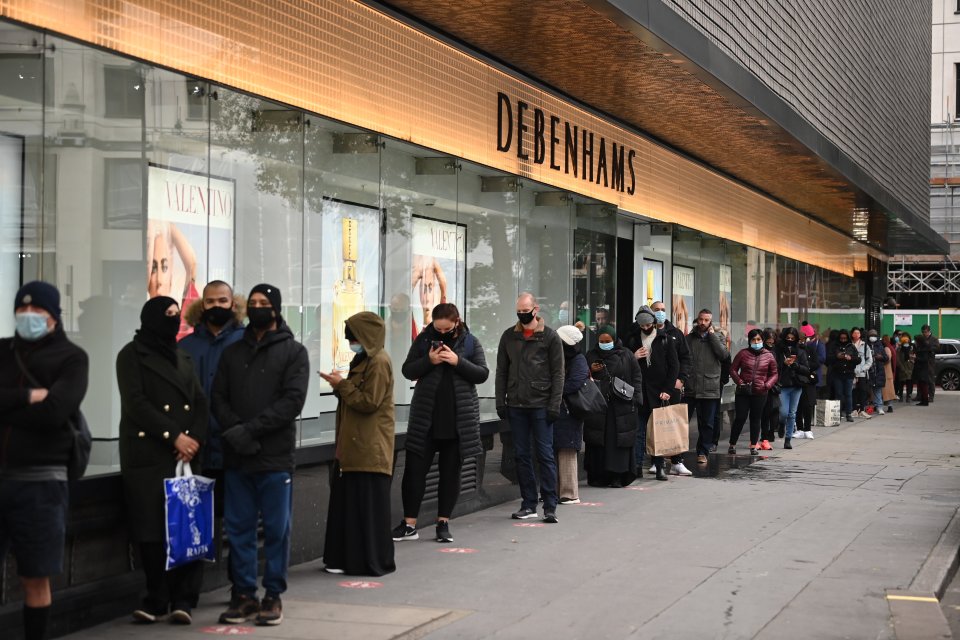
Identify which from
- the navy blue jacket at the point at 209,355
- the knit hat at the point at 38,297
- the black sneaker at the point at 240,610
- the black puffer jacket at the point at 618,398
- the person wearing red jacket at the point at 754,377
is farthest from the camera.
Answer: the person wearing red jacket at the point at 754,377

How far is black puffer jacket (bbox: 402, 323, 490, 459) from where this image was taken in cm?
1025

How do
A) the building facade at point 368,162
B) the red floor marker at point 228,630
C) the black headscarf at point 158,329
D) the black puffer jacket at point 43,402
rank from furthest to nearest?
the building facade at point 368,162 < the black headscarf at point 158,329 < the red floor marker at point 228,630 < the black puffer jacket at point 43,402

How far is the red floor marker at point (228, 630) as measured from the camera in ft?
24.0

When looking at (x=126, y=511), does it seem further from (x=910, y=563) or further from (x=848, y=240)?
(x=848, y=240)

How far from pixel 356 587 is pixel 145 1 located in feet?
12.6

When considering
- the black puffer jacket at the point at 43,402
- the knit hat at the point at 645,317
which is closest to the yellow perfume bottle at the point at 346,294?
the black puffer jacket at the point at 43,402

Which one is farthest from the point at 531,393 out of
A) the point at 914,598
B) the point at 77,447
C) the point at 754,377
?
the point at 754,377

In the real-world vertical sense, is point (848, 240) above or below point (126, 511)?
above

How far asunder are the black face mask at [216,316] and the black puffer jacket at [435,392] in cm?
242

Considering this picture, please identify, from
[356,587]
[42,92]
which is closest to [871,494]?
[356,587]

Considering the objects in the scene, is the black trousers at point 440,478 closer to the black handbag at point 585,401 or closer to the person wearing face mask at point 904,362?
the black handbag at point 585,401

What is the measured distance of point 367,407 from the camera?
8.88m

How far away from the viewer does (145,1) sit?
328 inches

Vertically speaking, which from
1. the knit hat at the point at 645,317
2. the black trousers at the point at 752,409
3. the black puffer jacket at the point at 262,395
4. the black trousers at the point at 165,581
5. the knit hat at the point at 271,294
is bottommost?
the black trousers at the point at 165,581
